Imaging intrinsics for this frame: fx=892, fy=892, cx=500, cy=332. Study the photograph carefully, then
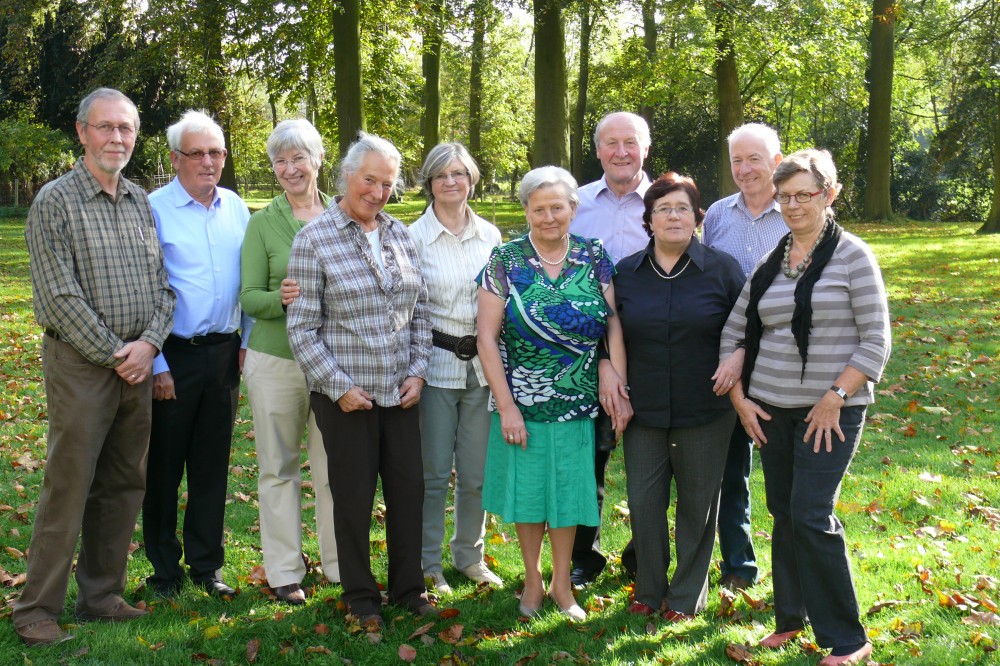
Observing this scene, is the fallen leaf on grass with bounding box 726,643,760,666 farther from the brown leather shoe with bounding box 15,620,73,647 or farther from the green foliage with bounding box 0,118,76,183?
the green foliage with bounding box 0,118,76,183

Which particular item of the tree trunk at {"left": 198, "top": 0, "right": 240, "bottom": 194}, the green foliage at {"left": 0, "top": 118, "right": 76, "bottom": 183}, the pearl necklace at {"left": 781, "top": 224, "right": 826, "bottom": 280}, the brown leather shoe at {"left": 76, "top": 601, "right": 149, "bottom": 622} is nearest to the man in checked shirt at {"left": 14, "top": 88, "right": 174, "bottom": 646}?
the brown leather shoe at {"left": 76, "top": 601, "right": 149, "bottom": 622}

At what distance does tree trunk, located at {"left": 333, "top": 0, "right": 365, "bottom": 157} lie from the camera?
47.9 ft

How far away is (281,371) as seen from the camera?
4.78 metres

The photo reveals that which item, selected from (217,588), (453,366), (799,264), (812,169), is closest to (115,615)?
(217,588)

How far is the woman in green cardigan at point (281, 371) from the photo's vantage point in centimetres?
471

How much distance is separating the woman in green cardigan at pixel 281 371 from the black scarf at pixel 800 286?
228 cm

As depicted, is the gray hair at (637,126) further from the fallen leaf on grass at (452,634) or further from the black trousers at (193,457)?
the fallen leaf on grass at (452,634)

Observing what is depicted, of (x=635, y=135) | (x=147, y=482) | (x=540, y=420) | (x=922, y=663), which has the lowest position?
(x=922, y=663)

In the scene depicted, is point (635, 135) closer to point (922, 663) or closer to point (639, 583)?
point (639, 583)

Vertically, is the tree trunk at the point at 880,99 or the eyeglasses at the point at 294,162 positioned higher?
the tree trunk at the point at 880,99

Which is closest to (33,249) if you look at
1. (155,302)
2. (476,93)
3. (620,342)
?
(155,302)

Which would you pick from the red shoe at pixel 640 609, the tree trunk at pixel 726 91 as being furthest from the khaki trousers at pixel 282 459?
the tree trunk at pixel 726 91

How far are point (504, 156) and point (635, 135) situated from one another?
45.0 metres

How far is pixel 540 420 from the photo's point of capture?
4621 millimetres
